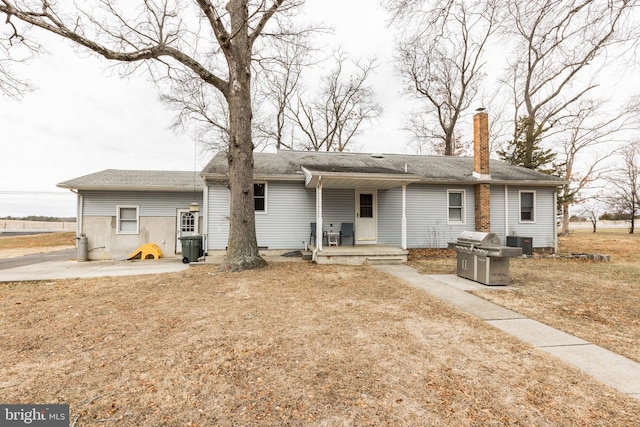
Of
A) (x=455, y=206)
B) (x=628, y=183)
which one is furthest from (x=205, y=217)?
(x=628, y=183)

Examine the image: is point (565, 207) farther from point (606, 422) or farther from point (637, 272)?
point (606, 422)

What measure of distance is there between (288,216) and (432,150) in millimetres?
21291

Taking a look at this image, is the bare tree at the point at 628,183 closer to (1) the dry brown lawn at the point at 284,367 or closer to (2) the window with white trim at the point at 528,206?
(2) the window with white trim at the point at 528,206

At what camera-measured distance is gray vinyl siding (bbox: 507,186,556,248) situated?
43.2ft

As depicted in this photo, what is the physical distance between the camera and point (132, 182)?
42.0ft

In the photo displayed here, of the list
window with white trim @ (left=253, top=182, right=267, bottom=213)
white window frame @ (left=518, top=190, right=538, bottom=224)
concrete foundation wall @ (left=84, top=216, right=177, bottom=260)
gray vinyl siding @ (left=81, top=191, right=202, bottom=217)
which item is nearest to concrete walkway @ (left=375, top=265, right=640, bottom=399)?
window with white trim @ (left=253, top=182, right=267, bottom=213)

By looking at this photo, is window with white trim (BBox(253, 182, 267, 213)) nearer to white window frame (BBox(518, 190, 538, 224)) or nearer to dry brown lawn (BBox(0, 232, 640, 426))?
dry brown lawn (BBox(0, 232, 640, 426))

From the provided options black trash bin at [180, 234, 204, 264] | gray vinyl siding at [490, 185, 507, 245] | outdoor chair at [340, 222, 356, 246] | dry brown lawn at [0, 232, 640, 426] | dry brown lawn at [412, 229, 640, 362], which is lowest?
dry brown lawn at [412, 229, 640, 362]

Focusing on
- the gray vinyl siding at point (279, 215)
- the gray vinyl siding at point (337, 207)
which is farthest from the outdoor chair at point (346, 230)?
the gray vinyl siding at point (279, 215)

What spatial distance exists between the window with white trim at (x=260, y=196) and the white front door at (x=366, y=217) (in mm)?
3886

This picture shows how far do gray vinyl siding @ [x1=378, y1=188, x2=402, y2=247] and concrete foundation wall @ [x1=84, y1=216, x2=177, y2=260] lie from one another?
30.2ft

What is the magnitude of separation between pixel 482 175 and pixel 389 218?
4523 mm

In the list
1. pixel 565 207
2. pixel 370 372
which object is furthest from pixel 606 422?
pixel 565 207

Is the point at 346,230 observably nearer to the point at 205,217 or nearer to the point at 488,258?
the point at 205,217
